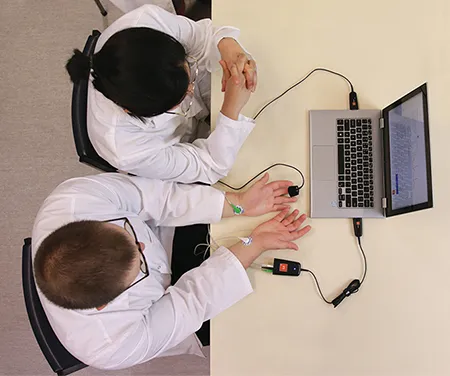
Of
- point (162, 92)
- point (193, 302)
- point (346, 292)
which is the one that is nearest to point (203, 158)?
point (162, 92)

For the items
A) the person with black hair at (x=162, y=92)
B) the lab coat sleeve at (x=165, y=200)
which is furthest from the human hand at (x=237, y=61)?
the lab coat sleeve at (x=165, y=200)

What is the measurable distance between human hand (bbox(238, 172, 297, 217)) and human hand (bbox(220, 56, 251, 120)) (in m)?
0.18

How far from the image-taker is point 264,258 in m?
0.99

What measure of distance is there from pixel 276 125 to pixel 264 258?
13.4 inches

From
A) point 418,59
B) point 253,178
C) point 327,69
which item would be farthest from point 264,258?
point 418,59

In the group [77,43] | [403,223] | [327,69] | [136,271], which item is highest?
[77,43]

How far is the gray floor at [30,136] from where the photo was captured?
5.29ft

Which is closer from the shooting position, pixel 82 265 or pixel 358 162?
pixel 82 265

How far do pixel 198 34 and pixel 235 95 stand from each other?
205 millimetres

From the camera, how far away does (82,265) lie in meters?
0.71

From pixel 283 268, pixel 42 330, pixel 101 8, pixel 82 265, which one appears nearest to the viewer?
pixel 82 265

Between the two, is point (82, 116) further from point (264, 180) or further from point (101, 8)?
point (101, 8)

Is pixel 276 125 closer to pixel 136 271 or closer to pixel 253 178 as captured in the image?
pixel 253 178

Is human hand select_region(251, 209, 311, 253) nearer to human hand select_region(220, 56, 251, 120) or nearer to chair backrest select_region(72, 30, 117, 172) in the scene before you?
human hand select_region(220, 56, 251, 120)
